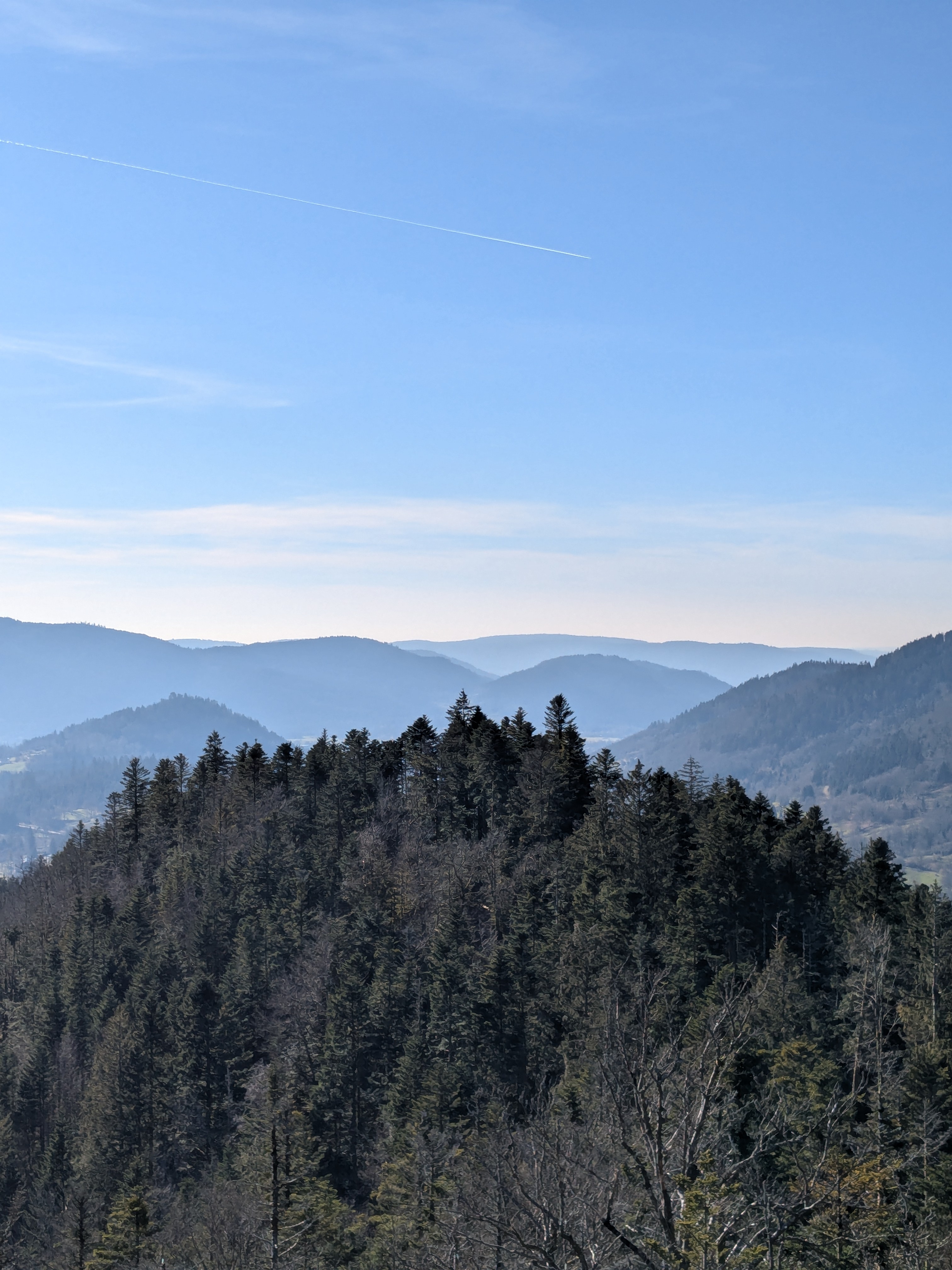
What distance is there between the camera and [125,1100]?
259ft

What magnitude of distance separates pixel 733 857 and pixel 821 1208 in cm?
3953

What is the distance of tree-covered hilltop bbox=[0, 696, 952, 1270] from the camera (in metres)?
20.4

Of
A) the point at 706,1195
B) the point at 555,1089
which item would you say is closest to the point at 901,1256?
the point at 706,1195

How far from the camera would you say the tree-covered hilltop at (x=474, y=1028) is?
20438mm

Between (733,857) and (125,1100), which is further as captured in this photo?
(125,1100)

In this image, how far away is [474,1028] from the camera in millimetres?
68688

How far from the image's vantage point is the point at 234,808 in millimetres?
113000

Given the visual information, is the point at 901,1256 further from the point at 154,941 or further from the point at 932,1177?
the point at 154,941

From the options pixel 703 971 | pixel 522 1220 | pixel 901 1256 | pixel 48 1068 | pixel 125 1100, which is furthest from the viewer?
pixel 48 1068

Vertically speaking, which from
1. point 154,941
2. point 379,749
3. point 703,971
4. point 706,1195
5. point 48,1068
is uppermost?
point 379,749

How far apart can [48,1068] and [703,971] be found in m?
63.5

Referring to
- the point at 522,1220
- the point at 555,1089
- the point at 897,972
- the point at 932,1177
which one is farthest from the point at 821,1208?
the point at 897,972

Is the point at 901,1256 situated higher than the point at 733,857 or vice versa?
the point at 733,857

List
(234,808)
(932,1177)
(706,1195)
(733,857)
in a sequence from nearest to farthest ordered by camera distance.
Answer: (706,1195) → (932,1177) → (733,857) → (234,808)
